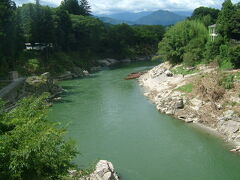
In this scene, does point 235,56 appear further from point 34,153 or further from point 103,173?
point 34,153

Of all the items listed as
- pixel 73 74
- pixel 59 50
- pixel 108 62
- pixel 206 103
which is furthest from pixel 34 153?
pixel 108 62

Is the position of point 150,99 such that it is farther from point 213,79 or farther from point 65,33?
point 65,33

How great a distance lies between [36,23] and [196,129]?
3557 centimetres

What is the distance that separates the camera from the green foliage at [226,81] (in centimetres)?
2705

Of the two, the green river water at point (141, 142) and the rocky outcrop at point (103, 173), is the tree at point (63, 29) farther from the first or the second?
the rocky outcrop at point (103, 173)

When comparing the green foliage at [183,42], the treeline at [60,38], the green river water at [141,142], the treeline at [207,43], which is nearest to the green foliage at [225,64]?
the treeline at [207,43]

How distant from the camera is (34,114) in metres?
11.5

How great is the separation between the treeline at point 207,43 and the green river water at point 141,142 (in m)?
9.45

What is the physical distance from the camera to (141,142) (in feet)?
71.2

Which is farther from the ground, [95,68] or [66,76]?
[95,68]

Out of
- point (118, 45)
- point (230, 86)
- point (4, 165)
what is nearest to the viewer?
point (4, 165)

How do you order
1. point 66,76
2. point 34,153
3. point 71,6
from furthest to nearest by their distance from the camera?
point 71,6
point 66,76
point 34,153

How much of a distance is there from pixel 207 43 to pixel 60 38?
89.1 feet

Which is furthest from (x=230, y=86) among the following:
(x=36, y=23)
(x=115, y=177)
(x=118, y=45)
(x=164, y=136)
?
(x=118, y=45)
